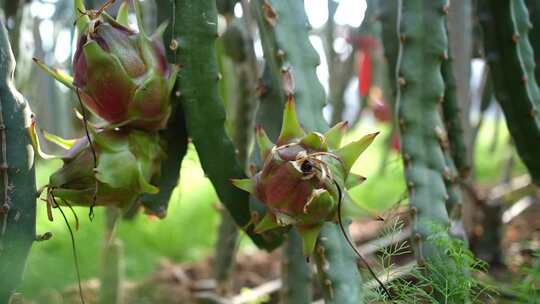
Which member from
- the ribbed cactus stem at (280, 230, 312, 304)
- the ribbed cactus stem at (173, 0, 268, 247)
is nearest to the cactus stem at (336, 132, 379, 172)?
the ribbed cactus stem at (173, 0, 268, 247)

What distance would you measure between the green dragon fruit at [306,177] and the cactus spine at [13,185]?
33 cm

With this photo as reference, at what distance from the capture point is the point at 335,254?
1.04 metres

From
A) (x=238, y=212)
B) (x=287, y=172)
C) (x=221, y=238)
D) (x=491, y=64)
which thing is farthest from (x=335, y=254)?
(x=221, y=238)

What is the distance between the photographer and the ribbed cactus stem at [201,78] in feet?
3.90

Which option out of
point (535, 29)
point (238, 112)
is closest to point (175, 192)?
point (238, 112)

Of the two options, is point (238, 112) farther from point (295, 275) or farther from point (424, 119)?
point (424, 119)

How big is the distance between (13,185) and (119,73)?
0.22m

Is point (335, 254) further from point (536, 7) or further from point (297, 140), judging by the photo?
point (536, 7)

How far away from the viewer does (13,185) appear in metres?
1.03

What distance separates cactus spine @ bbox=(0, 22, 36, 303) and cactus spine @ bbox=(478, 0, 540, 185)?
0.98 metres

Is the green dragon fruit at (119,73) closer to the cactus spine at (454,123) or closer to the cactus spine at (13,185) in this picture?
the cactus spine at (13,185)

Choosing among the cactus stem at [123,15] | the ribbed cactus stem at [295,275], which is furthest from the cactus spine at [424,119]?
the cactus stem at [123,15]

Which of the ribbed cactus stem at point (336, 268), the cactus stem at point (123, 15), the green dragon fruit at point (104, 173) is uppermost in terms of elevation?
the cactus stem at point (123, 15)

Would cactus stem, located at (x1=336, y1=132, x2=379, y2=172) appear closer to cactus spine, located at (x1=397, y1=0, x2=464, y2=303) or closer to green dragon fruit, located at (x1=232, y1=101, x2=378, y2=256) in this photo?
green dragon fruit, located at (x1=232, y1=101, x2=378, y2=256)
